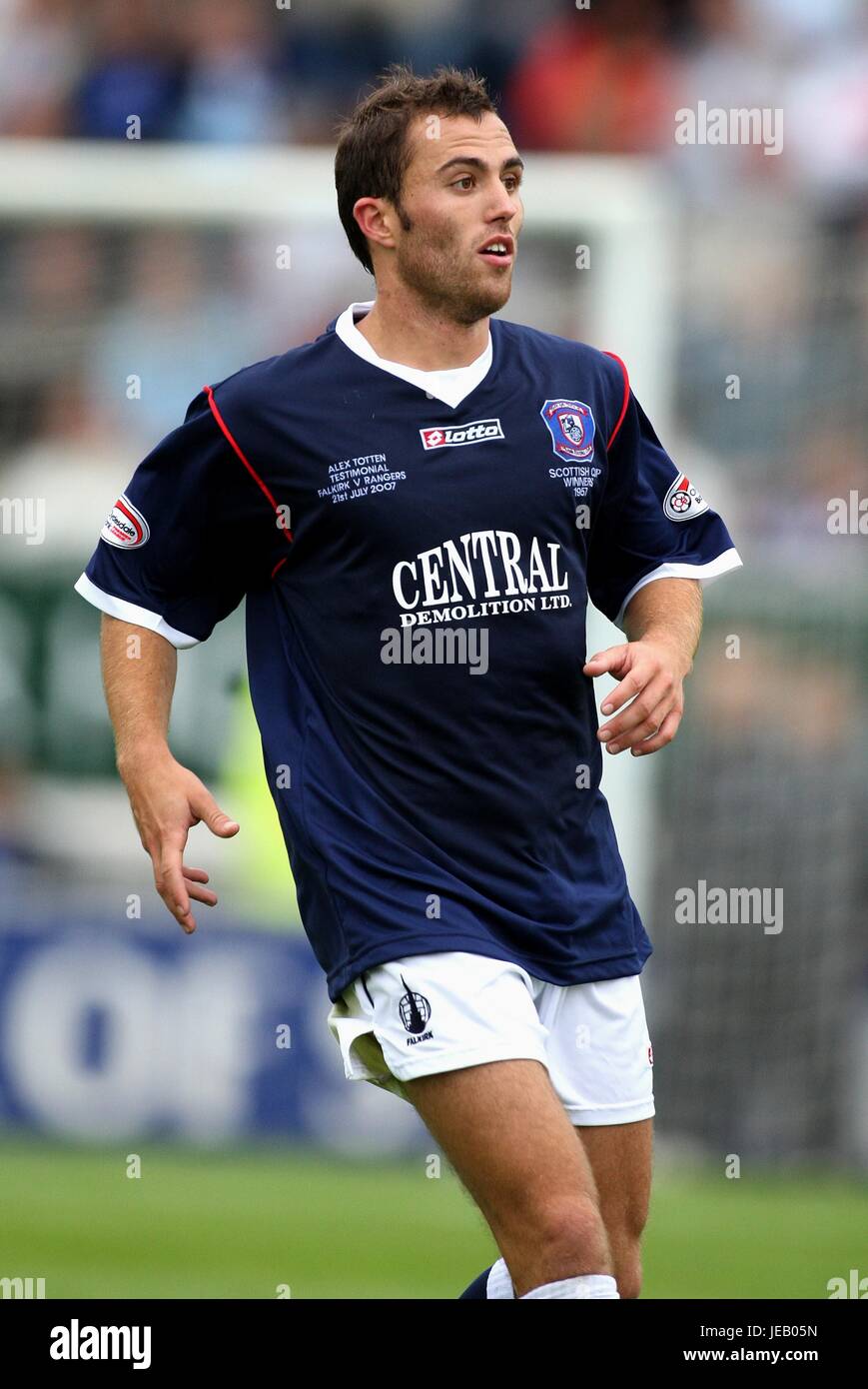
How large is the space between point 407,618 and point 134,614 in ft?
2.13

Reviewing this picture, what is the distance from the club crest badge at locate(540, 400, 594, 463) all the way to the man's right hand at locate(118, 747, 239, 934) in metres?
1.09

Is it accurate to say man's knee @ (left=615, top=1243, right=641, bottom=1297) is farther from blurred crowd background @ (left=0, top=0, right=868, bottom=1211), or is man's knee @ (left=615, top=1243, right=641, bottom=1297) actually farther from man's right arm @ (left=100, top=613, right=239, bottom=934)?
blurred crowd background @ (left=0, top=0, right=868, bottom=1211)

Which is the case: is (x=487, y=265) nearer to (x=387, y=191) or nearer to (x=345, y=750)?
(x=387, y=191)

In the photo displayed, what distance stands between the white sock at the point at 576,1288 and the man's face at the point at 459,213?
2.05m

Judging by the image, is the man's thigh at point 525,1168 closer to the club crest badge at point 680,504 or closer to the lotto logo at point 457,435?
the lotto logo at point 457,435

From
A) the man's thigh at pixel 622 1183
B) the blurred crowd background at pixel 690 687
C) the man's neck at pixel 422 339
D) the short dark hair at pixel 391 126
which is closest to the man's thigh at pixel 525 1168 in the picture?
the man's thigh at pixel 622 1183

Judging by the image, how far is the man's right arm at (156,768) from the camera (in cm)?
466

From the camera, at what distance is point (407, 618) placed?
474cm

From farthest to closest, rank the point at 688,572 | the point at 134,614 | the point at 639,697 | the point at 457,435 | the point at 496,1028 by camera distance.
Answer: the point at 688,572 < the point at 134,614 < the point at 457,435 < the point at 639,697 < the point at 496,1028

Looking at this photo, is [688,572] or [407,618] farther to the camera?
[688,572]

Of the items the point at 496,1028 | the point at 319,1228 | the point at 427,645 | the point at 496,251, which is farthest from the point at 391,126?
the point at 319,1228

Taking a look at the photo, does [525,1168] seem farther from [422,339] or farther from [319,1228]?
[319,1228]

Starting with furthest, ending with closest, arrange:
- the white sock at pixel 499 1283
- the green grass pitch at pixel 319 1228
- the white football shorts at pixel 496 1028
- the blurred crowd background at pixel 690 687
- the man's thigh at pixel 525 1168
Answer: the blurred crowd background at pixel 690 687 < the green grass pitch at pixel 319 1228 < the white sock at pixel 499 1283 < the white football shorts at pixel 496 1028 < the man's thigh at pixel 525 1168

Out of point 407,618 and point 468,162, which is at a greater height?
point 468,162
